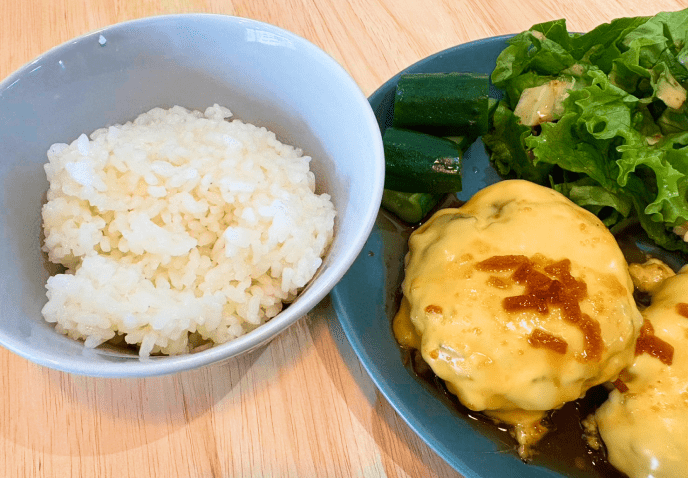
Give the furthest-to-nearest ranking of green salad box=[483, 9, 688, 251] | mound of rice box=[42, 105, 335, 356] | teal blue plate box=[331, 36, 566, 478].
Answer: green salad box=[483, 9, 688, 251] < teal blue plate box=[331, 36, 566, 478] < mound of rice box=[42, 105, 335, 356]

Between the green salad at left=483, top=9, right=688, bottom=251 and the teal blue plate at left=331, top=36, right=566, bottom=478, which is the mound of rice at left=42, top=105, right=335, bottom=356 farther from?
the green salad at left=483, top=9, right=688, bottom=251

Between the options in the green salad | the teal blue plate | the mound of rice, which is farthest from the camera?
the green salad

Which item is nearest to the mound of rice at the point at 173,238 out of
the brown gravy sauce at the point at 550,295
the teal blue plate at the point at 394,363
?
the teal blue plate at the point at 394,363

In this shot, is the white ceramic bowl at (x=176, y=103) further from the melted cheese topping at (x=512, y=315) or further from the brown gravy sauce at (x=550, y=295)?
the brown gravy sauce at (x=550, y=295)

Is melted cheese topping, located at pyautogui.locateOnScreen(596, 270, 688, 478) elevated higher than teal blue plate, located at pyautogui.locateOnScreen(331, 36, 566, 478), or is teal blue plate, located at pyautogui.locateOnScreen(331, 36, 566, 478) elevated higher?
teal blue plate, located at pyautogui.locateOnScreen(331, 36, 566, 478)

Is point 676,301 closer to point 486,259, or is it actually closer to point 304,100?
point 486,259

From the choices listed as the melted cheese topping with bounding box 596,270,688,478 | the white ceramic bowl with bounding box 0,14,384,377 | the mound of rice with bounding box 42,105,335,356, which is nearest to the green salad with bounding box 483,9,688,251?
the melted cheese topping with bounding box 596,270,688,478

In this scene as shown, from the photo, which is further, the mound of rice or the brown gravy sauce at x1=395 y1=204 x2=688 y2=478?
the brown gravy sauce at x1=395 y1=204 x2=688 y2=478
